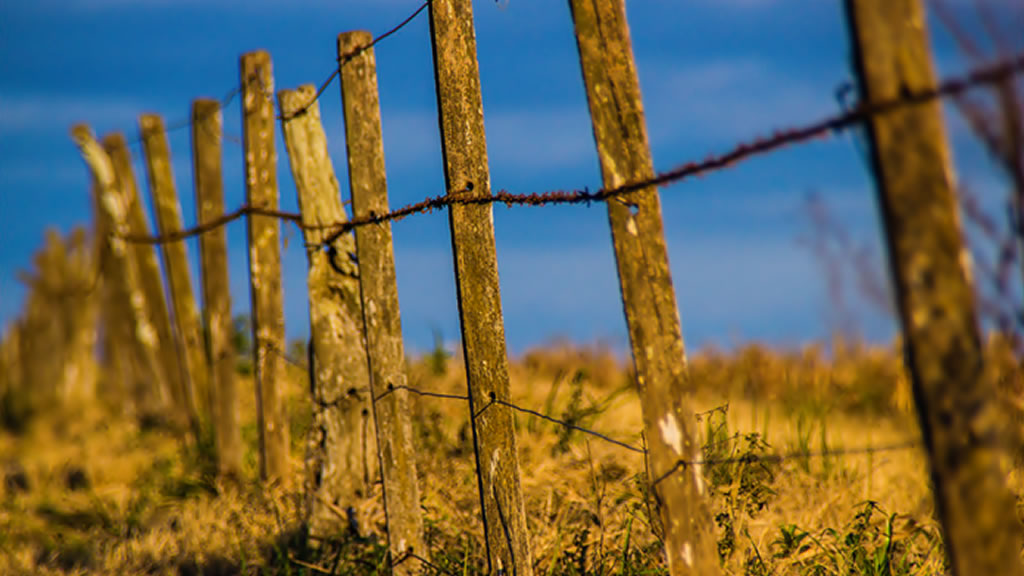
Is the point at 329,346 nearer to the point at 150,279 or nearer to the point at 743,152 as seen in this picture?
the point at 743,152

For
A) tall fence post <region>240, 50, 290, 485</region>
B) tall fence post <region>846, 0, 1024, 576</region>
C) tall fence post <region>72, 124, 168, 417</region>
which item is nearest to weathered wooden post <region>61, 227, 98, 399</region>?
tall fence post <region>72, 124, 168, 417</region>

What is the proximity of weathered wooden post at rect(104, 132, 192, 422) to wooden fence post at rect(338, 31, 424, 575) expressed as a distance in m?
5.30

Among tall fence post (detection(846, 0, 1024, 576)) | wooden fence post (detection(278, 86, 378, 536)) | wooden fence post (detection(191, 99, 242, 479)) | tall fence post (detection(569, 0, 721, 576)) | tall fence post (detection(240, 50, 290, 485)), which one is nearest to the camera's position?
tall fence post (detection(846, 0, 1024, 576))

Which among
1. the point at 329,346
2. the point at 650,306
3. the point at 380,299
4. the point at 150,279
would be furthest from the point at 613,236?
the point at 150,279

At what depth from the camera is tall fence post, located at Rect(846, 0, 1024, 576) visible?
6.32ft

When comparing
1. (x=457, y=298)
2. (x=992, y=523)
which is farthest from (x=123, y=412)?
(x=992, y=523)

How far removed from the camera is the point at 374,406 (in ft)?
14.5

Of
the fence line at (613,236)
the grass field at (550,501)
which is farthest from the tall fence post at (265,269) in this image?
the grass field at (550,501)

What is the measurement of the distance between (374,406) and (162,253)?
15.8 ft

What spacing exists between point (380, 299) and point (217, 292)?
3147mm

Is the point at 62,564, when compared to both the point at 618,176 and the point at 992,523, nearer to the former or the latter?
the point at 618,176

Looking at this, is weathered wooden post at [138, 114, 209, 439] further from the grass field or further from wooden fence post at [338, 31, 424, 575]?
wooden fence post at [338, 31, 424, 575]

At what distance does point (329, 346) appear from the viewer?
5199mm

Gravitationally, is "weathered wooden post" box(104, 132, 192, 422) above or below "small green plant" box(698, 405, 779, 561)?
above
